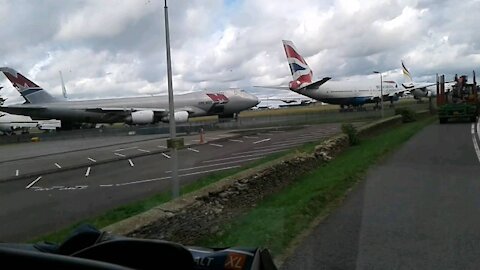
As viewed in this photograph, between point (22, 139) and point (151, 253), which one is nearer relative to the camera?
point (151, 253)

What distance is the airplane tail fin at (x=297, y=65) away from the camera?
67625mm

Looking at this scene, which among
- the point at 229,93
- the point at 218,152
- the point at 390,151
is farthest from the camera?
the point at 229,93

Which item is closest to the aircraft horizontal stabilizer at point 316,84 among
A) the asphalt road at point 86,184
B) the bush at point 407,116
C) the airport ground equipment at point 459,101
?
the bush at point 407,116

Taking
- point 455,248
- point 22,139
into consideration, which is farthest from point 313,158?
point 22,139

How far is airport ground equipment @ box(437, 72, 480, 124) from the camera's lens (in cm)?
3672

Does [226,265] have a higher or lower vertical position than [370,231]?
higher

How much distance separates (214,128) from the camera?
5203 centimetres

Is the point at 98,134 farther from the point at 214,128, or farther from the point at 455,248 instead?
the point at 455,248

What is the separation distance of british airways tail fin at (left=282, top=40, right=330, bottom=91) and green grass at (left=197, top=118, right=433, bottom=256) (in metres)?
53.9

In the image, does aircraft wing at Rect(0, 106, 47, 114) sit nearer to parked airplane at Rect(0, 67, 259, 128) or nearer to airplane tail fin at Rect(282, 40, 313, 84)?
parked airplane at Rect(0, 67, 259, 128)

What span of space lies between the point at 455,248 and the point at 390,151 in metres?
13.3

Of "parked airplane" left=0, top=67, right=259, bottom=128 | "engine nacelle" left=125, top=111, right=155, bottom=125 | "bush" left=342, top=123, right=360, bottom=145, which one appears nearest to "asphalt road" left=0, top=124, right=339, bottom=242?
"bush" left=342, top=123, right=360, bottom=145

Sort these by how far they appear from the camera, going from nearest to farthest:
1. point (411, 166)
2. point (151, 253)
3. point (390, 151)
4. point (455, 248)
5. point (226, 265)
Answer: point (151, 253) < point (226, 265) < point (455, 248) < point (411, 166) < point (390, 151)

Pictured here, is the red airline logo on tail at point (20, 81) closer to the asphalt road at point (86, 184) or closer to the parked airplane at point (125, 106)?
the parked airplane at point (125, 106)
